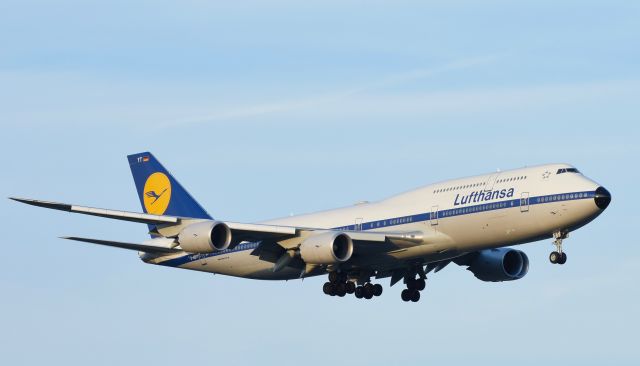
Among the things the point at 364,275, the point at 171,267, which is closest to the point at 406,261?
the point at 364,275

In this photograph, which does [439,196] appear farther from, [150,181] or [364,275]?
[150,181]

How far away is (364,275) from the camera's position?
218 feet

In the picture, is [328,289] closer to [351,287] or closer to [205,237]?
[351,287]

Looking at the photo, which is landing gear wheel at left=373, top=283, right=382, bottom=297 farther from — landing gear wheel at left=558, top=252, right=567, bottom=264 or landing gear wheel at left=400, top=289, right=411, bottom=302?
landing gear wheel at left=558, top=252, right=567, bottom=264

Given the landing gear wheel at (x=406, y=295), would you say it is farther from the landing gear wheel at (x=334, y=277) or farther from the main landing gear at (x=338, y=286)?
the landing gear wheel at (x=334, y=277)

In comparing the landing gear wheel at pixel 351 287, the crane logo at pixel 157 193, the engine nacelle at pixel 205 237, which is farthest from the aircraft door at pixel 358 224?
the crane logo at pixel 157 193

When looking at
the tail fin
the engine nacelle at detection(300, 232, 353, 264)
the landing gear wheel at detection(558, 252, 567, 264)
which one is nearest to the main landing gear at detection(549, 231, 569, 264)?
the landing gear wheel at detection(558, 252, 567, 264)

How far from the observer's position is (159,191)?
73562mm

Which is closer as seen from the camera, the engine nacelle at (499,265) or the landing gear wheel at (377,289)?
the landing gear wheel at (377,289)

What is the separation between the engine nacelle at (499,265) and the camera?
70.0m

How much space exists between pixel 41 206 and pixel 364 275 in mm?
17727

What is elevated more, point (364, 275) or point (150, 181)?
point (150, 181)

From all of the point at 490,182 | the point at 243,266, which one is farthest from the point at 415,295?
the point at 490,182

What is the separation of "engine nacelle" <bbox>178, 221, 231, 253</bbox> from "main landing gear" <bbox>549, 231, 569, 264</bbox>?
14.3 meters
